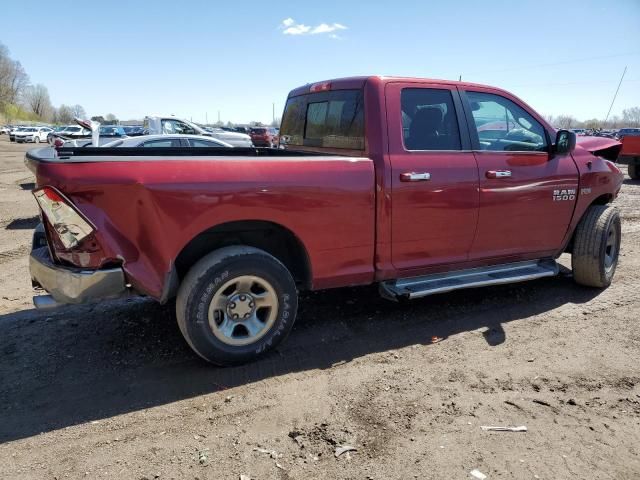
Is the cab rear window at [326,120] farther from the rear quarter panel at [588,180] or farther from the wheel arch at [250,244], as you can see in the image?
the rear quarter panel at [588,180]

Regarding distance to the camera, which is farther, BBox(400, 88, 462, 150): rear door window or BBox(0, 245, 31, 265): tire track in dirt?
BBox(0, 245, 31, 265): tire track in dirt

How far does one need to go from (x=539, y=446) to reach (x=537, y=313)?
6.91 ft

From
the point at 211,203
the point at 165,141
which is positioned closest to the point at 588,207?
the point at 211,203

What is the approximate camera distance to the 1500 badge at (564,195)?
4641 mm

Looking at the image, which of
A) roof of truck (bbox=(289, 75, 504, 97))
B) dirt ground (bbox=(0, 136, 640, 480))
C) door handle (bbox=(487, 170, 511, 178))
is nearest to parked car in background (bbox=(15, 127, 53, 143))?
dirt ground (bbox=(0, 136, 640, 480))

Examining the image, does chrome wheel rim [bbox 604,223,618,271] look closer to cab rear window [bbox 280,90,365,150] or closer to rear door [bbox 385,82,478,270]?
rear door [bbox 385,82,478,270]

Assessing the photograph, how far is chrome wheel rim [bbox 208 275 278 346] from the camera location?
3.33 metres

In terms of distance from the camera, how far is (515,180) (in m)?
4.33

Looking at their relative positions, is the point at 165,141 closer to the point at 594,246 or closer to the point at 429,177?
the point at 429,177

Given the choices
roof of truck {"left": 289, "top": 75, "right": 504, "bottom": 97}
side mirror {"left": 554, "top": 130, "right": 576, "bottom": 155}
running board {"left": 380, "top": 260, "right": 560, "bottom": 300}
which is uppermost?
roof of truck {"left": 289, "top": 75, "right": 504, "bottom": 97}

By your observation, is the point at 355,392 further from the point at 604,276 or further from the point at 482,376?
the point at 604,276

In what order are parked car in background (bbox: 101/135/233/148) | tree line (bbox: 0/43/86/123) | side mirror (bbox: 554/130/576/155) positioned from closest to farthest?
side mirror (bbox: 554/130/576/155)
parked car in background (bbox: 101/135/233/148)
tree line (bbox: 0/43/86/123)

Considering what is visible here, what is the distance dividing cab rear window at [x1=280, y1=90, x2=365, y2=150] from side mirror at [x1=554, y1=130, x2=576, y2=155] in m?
2.10

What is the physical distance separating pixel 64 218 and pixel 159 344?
1.35m
